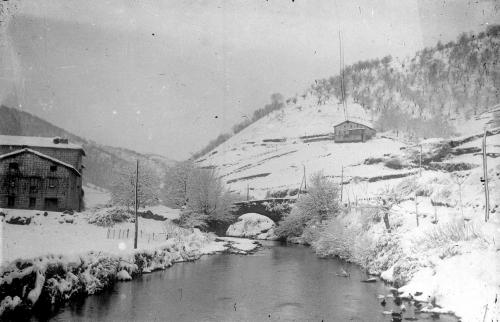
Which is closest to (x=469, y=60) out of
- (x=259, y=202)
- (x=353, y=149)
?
(x=353, y=149)

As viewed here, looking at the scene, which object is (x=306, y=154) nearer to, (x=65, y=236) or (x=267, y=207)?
(x=267, y=207)

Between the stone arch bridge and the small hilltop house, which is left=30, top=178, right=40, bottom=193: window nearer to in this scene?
the stone arch bridge

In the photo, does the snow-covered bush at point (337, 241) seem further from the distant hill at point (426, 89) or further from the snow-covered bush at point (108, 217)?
the distant hill at point (426, 89)

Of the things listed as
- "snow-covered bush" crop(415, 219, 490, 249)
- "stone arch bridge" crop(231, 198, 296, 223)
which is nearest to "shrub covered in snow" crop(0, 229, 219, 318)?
"snow-covered bush" crop(415, 219, 490, 249)

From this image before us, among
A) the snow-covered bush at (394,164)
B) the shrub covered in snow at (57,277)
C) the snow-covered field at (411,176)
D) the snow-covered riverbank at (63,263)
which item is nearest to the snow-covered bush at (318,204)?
the snow-covered field at (411,176)

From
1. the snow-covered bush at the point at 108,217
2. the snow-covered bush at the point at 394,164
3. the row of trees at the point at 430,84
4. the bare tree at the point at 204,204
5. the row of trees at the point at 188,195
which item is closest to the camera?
the snow-covered bush at the point at 108,217

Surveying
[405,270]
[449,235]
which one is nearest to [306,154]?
[449,235]
